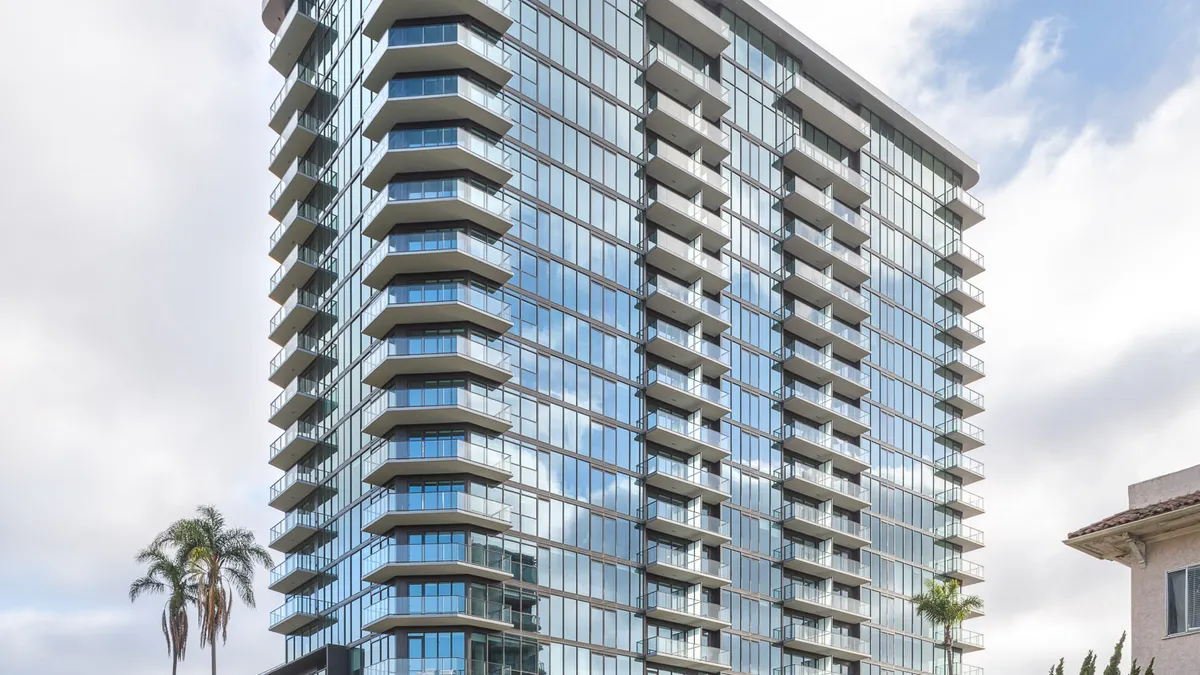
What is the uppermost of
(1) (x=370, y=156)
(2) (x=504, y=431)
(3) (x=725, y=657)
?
(1) (x=370, y=156)

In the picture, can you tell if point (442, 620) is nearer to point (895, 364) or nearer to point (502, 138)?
point (502, 138)

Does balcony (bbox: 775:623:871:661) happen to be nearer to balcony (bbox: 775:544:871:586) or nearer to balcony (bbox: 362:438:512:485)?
balcony (bbox: 775:544:871:586)

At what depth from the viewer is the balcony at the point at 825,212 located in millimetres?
88938

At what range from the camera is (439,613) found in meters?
A: 62.9

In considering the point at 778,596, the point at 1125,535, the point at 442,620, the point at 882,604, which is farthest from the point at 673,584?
the point at 1125,535

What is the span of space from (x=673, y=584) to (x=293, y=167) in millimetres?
31943

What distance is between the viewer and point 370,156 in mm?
70938

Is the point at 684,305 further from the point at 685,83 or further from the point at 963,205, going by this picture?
the point at 963,205

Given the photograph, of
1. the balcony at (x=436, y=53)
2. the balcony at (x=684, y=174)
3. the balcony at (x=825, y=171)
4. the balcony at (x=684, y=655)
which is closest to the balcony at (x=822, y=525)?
the balcony at (x=684, y=655)

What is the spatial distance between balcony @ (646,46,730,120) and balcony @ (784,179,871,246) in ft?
29.3

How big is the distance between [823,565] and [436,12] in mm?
40457

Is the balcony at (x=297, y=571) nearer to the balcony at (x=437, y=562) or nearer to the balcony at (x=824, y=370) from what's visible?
the balcony at (x=437, y=562)

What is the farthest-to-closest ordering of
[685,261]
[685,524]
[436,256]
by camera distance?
1. [685,261]
2. [685,524]
3. [436,256]

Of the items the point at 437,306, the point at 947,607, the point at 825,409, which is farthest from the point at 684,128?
the point at 947,607
